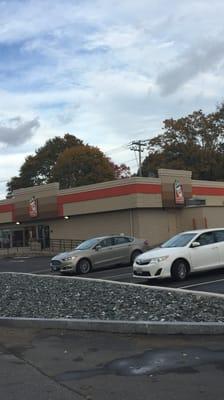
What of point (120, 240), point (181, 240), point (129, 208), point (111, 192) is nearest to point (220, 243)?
point (181, 240)

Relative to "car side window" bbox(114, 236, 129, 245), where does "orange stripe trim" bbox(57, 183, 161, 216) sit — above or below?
above

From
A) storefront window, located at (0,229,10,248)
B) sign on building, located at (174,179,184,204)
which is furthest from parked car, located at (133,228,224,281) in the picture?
storefront window, located at (0,229,10,248)

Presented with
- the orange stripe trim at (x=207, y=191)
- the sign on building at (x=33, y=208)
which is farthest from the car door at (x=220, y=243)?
the sign on building at (x=33, y=208)

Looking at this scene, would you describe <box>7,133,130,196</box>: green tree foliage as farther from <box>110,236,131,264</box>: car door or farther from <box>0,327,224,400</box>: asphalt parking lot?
<box>0,327,224,400</box>: asphalt parking lot

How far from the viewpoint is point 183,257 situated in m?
16.5

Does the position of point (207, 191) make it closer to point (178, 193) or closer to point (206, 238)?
point (178, 193)

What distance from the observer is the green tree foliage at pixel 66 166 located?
74.6m

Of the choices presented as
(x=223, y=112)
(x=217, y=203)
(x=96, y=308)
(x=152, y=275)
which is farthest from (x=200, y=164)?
(x=96, y=308)

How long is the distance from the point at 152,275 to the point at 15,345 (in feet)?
25.4

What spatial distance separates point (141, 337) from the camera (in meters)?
8.84

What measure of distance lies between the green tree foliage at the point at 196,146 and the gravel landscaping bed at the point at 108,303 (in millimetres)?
49574

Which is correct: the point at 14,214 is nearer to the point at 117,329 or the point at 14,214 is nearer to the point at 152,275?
the point at 152,275

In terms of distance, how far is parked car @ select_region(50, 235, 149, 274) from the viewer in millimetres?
22808

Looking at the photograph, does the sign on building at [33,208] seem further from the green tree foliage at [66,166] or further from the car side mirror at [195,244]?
the car side mirror at [195,244]
